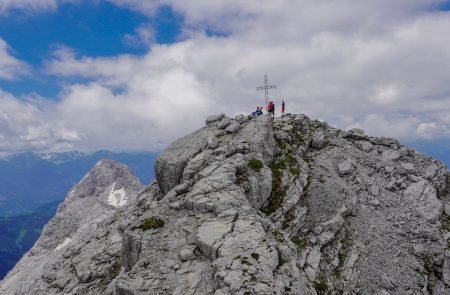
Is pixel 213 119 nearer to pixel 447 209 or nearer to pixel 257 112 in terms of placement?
pixel 257 112

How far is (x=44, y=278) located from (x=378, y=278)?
3155cm

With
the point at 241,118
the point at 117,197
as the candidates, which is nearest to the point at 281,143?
the point at 241,118

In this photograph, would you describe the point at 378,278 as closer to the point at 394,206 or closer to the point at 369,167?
the point at 394,206

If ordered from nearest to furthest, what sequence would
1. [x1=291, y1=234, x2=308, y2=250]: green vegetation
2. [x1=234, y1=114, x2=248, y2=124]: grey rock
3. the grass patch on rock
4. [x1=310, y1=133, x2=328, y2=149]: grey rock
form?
1. the grass patch on rock
2. [x1=291, y1=234, x2=308, y2=250]: green vegetation
3. [x1=310, y1=133, x2=328, y2=149]: grey rock
4. [x1=234, y1=114, x2=248, y2=124]: grey rock

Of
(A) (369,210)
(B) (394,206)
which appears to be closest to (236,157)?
(A) (369,210)

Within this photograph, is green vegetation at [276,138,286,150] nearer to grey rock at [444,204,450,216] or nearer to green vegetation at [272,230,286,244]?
green vegetation at [272,230,286,244]

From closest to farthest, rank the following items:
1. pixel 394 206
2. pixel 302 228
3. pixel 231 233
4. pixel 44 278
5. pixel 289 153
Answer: pixel 231 233, pixel 302 228, pixel 44 278, pixel 394 206, pixel 289 153

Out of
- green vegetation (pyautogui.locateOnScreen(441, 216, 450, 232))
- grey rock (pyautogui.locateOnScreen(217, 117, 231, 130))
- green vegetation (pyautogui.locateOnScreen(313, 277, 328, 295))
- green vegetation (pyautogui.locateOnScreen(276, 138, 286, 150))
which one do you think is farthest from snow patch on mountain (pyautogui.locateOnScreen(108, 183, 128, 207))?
green vegetation (pyautogui.locateOnScreen(441, 216, 450, 232))

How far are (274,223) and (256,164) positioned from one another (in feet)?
19.2

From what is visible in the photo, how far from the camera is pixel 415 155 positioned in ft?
144

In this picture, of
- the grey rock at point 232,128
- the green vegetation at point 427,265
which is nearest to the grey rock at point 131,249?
the grey rock at point 232,128

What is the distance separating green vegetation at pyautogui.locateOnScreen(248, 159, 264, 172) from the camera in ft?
109

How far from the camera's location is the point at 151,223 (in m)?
26.2

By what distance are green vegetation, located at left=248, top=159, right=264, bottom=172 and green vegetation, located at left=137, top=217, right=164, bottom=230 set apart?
10.6 m
